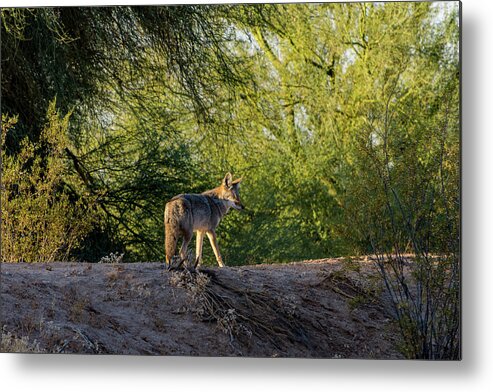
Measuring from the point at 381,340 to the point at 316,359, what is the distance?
0.69 meters

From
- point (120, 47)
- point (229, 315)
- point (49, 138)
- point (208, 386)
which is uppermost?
point (120, 47)

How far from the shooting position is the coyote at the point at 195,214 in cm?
821

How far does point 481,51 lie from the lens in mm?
7602

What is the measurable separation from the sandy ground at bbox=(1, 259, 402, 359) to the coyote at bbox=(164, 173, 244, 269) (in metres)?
0.26

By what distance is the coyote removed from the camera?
26.9 ft

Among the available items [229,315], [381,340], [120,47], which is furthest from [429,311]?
[120,47]

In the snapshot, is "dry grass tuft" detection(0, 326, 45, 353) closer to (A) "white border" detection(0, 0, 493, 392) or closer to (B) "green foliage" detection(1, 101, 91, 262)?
(A) "white border" detection(0, 0, 493, 392)

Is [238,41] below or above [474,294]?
above

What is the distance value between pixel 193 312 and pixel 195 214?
0.80m

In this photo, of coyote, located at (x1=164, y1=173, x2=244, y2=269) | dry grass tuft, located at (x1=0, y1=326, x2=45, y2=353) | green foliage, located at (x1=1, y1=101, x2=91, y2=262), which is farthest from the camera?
green foliage, located at (x1=1, y1=101, x2=91, y2=262)

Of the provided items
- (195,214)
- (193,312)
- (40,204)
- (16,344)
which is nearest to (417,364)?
(193,312)

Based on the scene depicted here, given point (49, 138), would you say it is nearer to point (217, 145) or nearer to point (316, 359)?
point (217, 145)

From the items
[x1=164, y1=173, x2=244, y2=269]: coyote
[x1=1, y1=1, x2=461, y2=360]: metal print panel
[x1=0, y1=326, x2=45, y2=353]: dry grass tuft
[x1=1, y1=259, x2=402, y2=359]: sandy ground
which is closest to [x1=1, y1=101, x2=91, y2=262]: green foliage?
[x1=1, y1=1, x2=461, y2=360]: metal print panel

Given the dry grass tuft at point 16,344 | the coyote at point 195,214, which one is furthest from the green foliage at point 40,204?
the coyote at point 195,214
